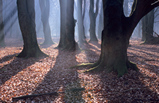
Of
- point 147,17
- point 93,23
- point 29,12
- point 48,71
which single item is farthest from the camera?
point 93,23

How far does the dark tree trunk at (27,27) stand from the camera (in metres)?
9.97

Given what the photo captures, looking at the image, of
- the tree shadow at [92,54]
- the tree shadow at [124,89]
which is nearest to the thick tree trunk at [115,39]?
the tree shadow at [124,89]

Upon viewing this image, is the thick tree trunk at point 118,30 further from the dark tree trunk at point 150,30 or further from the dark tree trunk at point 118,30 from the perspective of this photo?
the dark tree trunk at point 150,30

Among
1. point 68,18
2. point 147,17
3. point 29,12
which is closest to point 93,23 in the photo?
point 147,17

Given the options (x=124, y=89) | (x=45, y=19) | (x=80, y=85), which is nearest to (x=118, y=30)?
(x=124, y=89)

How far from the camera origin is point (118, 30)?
635 centimetres

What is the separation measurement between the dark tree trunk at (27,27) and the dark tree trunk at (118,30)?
252 inches

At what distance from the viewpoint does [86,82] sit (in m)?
6.08

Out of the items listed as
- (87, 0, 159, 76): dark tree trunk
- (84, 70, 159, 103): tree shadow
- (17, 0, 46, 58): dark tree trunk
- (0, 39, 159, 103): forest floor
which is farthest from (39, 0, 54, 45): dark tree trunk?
(84, 70, 159, 103): tree shadow

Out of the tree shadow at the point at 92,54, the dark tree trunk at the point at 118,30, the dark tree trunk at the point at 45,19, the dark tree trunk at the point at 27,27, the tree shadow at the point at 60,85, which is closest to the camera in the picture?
the tree shadow at the point at 60,85

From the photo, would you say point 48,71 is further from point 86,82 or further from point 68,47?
point 68,47

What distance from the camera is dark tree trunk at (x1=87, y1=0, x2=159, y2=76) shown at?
20.7 feet

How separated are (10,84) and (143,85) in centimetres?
567

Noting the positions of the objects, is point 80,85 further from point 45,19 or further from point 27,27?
point 45,19
